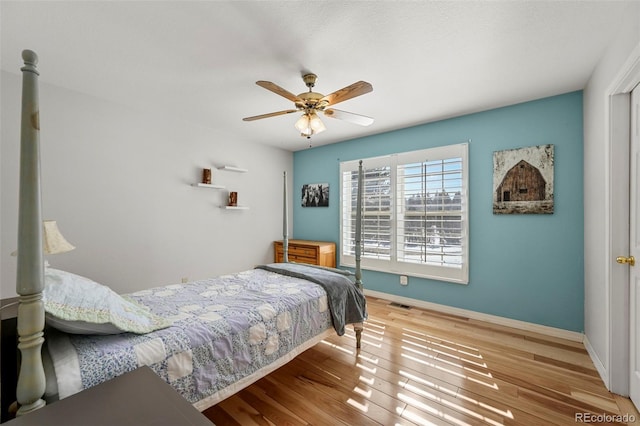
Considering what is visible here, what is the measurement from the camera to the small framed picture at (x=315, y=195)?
4.82 metres

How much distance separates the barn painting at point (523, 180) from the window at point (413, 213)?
0.36m

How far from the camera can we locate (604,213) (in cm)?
213

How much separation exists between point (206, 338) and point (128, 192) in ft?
8.16

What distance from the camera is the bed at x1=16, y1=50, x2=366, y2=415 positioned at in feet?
2.89

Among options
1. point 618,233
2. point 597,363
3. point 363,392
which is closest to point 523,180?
point 618,233

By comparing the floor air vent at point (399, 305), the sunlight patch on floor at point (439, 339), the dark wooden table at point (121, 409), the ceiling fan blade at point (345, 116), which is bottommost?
the sunlight patch on floor at point (439, 339)

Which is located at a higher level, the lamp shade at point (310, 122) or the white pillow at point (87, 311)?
the lamp shade at point (310, 122)

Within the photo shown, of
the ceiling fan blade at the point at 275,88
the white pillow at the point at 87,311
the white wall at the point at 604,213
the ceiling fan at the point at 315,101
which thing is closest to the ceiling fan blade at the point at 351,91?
the ceiling fan at the point at 315,101

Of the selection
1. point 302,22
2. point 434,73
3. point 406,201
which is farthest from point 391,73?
point 406,201

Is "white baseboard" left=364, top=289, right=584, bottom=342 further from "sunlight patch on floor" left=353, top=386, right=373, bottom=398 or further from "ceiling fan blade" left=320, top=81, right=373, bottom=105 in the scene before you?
"ceiling fan blade" left=320, top=81, right=373, bottom=105

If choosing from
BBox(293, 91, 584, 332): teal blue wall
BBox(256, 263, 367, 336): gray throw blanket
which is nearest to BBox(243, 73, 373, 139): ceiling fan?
BBox(256, 263, 367, 336): gray throw blanket

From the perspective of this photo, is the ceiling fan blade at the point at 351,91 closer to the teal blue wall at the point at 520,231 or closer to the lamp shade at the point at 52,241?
the teal blue wall at the point at 520,231

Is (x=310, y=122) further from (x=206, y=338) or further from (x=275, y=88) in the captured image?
(x=206, y=338)

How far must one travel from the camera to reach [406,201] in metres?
3.87
